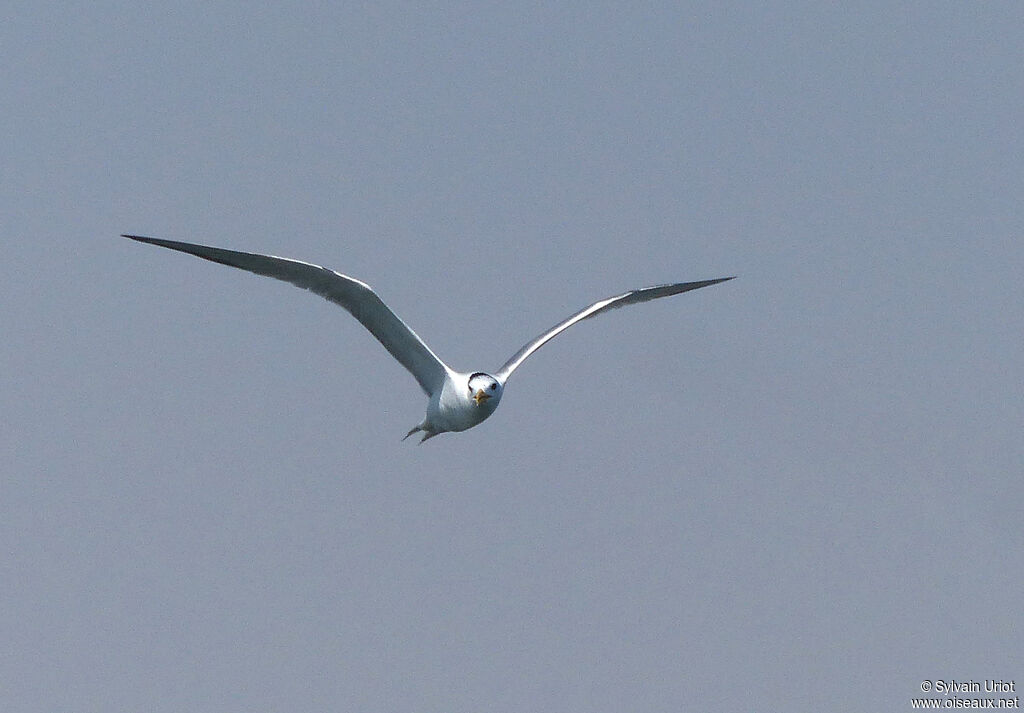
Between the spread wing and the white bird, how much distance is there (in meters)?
0.03

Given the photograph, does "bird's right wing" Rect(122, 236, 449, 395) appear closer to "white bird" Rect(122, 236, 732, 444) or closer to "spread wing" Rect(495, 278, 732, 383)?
"white bird" Rect(122, 236, 732, 444)

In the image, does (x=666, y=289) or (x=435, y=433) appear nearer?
(x=435, y=433)

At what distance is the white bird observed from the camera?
97.6ft

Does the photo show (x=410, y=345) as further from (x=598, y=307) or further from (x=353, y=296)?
(x=598, y=307)

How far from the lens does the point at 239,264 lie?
29.5 m

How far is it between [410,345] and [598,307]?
6940 mm

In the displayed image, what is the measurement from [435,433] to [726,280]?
38.1 ft

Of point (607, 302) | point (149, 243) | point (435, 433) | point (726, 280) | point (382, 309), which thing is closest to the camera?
point (149, 243)

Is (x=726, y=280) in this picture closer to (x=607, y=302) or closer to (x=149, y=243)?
(x=607, y=302)

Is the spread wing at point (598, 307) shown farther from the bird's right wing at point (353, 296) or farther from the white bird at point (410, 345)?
the bird's right wing at point (353, 296)

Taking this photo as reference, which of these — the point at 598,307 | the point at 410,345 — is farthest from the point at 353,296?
the point at 598,307

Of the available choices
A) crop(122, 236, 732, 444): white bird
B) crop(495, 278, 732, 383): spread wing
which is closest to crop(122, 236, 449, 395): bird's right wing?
crop(122, 236, 732, 444): white bird

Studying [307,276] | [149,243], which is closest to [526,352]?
[307,276]

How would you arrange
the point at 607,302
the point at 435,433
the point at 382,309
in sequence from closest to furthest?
the point at 382,309, the point at 435,433, the point at 607,302
